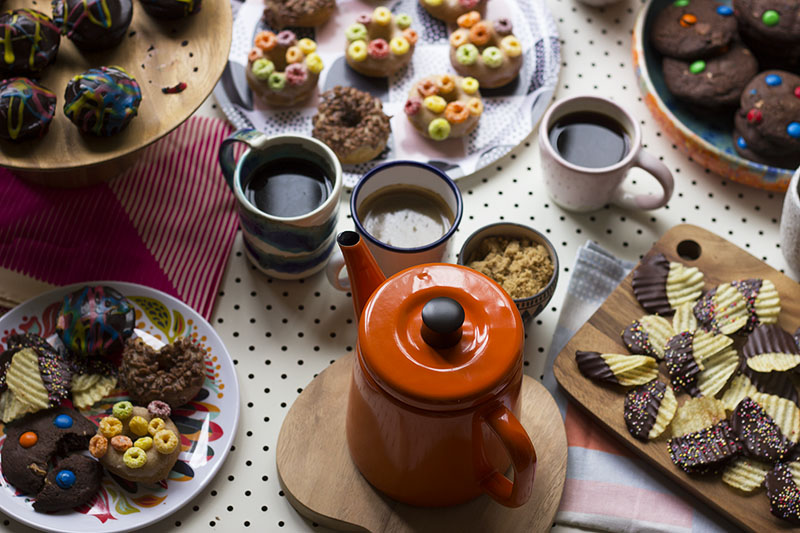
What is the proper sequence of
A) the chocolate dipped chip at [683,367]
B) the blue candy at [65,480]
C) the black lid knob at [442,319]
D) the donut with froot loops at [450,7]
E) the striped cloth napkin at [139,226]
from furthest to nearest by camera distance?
the donut with froot loops at [450,7], the striped cloth napkin at [139,226], the chocolate dipped chip at [683,367], the blue candy at [65,480], the black lid knob at [442,319]

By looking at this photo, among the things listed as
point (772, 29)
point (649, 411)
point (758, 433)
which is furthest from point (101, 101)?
point (772, 29)

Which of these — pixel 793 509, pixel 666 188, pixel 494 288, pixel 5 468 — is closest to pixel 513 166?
pixel 666 188

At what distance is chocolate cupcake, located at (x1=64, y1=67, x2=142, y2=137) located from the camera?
3.43 feet

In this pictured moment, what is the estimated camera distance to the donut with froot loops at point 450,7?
1445 mm

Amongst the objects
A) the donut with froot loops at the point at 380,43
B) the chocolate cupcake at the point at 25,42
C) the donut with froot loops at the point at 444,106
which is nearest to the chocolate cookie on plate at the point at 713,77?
the donut with froot loops at the point at 444,106

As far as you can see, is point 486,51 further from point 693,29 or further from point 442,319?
point 442,319

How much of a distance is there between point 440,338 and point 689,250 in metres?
0.59

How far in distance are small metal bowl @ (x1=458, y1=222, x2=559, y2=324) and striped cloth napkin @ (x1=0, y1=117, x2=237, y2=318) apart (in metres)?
0.37

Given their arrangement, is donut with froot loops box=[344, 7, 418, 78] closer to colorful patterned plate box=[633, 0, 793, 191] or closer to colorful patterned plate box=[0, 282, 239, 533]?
colorful patterned plate box=[633, 0, 793, 191]

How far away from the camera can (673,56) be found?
56.1 inches

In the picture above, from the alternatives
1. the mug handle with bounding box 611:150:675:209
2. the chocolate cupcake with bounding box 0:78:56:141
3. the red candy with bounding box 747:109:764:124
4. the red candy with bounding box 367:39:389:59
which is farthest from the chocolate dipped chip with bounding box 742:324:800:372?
the chocolate cupcake with bounding box 0:78:56:141

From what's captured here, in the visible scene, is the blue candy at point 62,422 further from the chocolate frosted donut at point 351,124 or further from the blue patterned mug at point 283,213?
the chocolate frosted donut at point 351,124

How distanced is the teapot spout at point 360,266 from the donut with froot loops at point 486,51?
Result: 1.92 feet

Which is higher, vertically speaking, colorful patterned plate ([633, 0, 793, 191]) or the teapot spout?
the teapot spout
